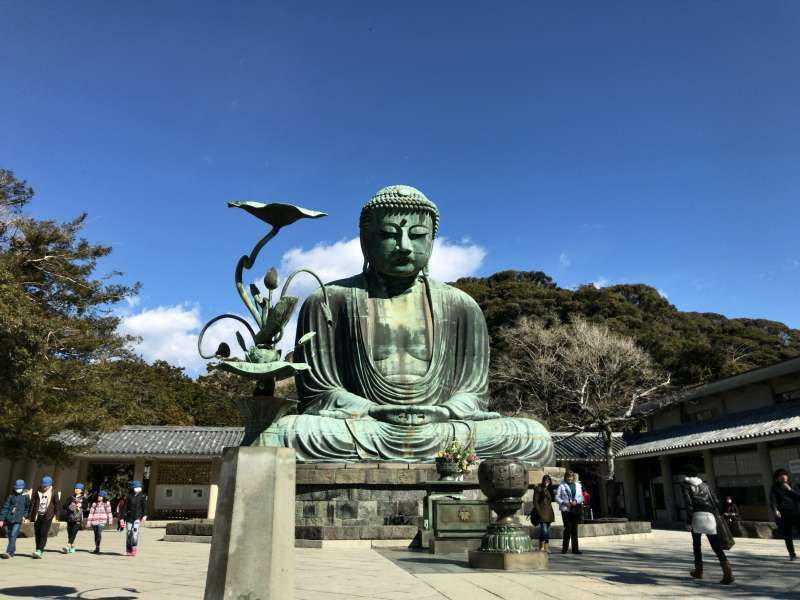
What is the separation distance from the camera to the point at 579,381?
22.7 meters

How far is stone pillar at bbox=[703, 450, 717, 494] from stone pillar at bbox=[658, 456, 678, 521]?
2033 mm

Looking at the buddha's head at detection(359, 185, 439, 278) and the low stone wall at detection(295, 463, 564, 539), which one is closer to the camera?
the low stone wall at detection(295, 463, 564, 539)

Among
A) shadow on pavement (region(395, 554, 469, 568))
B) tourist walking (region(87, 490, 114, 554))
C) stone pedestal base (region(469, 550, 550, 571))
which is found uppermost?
tourist walking (region(87, 490, 114, 554))

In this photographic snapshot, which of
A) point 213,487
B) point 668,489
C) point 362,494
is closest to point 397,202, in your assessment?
point 362,494

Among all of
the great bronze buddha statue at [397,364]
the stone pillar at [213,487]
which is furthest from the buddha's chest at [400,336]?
the stone pillar at [213,487]

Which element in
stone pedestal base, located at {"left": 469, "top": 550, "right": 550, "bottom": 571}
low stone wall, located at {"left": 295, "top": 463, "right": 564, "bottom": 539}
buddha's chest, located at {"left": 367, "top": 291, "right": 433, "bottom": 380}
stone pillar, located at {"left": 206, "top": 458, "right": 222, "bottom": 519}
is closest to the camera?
stone pedestal base, located at {"left": 469, "top": 550, "right": 550, "bottom": 571}

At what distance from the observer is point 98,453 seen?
2094 centimetres

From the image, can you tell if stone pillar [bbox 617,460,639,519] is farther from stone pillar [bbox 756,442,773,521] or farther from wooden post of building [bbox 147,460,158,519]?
wooden post of building [bbox 147,460,158,519]

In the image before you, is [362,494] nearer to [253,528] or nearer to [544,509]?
[544,509]

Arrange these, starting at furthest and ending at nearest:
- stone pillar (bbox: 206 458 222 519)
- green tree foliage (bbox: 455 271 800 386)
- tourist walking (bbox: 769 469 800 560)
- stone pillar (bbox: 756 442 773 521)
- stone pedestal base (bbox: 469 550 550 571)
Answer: green tree foliage (bbox: 455 271 800 386)
stone pillar (bbox: 206 458 222 519)
stone pillar (bbox: 756 442 773 521)
tourist walking (bbox: 769 469 800 560)
stone pedestal base (bbox: 469 550 550 571)

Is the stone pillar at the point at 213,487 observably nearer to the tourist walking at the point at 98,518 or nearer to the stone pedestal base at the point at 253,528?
the tourist walking at the point at 98,518

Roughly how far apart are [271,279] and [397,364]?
336 inches

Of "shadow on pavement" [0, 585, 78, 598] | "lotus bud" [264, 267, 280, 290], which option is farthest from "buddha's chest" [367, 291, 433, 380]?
"lotus bud" [264, 267, 280, 290]

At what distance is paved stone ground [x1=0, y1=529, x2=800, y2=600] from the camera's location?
4844mm
